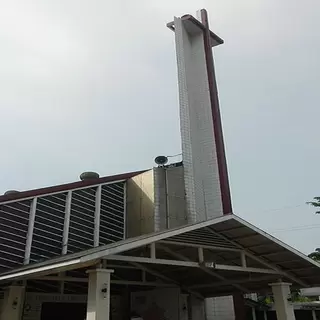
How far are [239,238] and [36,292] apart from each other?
604cm

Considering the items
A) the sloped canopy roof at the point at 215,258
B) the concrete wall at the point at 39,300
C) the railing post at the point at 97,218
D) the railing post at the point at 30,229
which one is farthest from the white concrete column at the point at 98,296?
the railing post at the point at 97,218

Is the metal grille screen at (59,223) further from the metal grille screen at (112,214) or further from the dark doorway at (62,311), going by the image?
the dark doorway at (62,311)

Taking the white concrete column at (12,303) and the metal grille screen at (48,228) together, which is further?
the metal grille screen at (48,228)

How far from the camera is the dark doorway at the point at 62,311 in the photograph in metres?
11.2

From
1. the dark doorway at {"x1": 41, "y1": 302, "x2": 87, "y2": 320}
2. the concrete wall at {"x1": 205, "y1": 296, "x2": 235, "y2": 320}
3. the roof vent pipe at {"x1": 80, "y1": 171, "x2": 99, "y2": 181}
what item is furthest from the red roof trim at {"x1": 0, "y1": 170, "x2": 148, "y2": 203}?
the concrete wall at {"x1": 205, "y1": 296, "x2": 235, "y2": 320}

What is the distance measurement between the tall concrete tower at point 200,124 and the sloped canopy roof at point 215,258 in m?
3.69

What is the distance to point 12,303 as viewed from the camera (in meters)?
8.99

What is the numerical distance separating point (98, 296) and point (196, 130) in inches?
417

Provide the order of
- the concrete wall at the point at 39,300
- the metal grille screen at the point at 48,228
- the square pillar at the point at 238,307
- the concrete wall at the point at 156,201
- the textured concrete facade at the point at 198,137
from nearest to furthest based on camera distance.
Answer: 1. the concrete wall at the point at 39,300
2. the metal grille screen at the point at 48,228
3. the concrete wall at the point at 156,201
4. the square pillar at the point at 238,307
5. the textured concrete facade at the point at 198,137

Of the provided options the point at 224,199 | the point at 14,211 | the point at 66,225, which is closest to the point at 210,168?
the point at 224,199

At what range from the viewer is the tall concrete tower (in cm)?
1496

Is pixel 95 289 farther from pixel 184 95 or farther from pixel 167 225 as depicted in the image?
pixel 184 95

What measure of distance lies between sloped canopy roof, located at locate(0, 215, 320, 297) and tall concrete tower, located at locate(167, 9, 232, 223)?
3690 millimetres

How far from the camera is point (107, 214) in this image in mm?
13898
